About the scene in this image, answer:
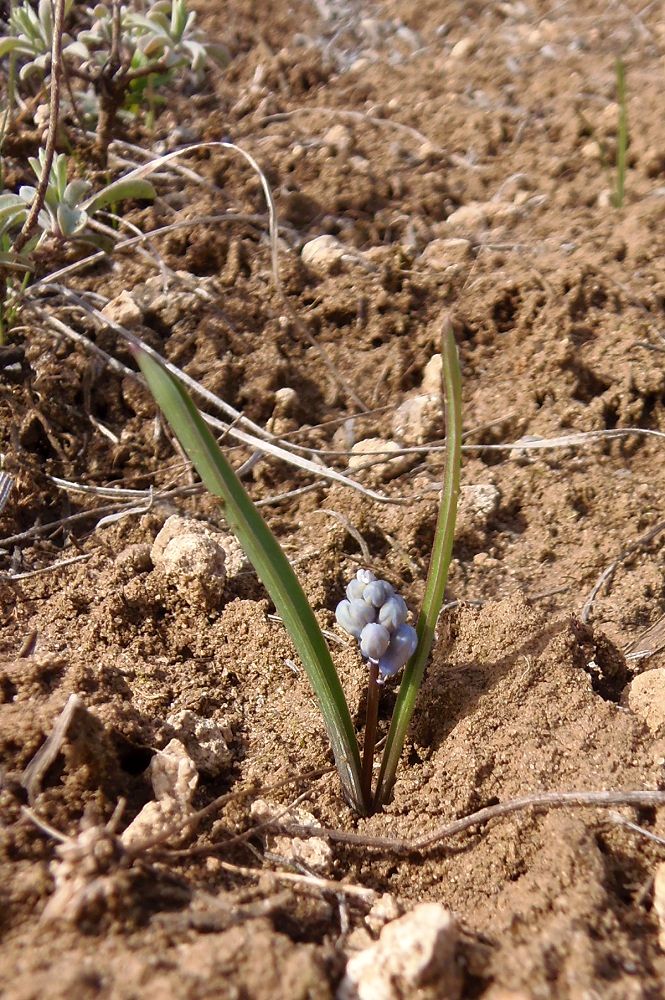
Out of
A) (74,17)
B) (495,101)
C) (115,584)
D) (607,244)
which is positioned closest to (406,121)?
(495,101)

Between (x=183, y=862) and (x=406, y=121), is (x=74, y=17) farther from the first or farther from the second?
(x=183, y=862)

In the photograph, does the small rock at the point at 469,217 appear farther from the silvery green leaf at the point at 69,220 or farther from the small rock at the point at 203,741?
the small rock at the point at 203,741

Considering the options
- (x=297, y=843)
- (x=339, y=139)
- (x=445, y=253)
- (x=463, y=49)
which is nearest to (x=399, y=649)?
(x=297, y=843)

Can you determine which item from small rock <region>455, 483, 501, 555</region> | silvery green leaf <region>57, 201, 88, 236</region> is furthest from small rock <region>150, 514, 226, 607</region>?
silvery green leaf <region>57, 201, 88, 236</region>

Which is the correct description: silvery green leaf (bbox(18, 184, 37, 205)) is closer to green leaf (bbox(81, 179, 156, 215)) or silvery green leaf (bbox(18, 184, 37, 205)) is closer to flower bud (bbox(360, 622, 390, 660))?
green leaf (bbox(81, 179, 156, 215))

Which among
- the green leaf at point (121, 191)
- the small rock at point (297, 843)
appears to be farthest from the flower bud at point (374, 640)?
the green leaf at point (121, 191)

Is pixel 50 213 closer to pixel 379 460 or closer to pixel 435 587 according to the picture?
pixel 379 460
